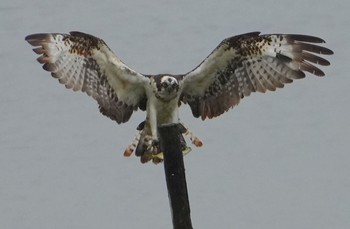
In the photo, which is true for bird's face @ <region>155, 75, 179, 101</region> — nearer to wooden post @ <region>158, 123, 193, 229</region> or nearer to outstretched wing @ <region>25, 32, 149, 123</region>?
outstretched wing @ <region>25, 32, 149, 123</region>

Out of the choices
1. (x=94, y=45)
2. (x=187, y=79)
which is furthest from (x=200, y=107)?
(x=94, y=45)

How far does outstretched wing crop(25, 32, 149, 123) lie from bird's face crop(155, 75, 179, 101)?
0.65ft

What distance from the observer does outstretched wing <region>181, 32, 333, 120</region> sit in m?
10.7

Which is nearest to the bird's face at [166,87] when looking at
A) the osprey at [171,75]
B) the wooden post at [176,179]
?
the osprey at [171,75]

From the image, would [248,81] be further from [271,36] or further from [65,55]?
[65,55]

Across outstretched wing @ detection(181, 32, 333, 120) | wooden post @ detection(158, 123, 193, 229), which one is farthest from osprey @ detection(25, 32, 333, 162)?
wooden post @ detection(158, 123, 193, 229)

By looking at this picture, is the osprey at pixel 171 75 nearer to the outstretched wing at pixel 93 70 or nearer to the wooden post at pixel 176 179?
the outstretched wing at pixel 93 70

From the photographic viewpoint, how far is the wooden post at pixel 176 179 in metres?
9.06

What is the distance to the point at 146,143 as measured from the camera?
10516 mm

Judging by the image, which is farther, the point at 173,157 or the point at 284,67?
the point at 284,67

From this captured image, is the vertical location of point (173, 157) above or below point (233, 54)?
below

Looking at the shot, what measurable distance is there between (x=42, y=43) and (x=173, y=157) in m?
1.77

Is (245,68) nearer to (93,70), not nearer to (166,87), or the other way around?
(166,87)

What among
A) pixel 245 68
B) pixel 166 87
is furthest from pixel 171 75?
pixel 245 68
